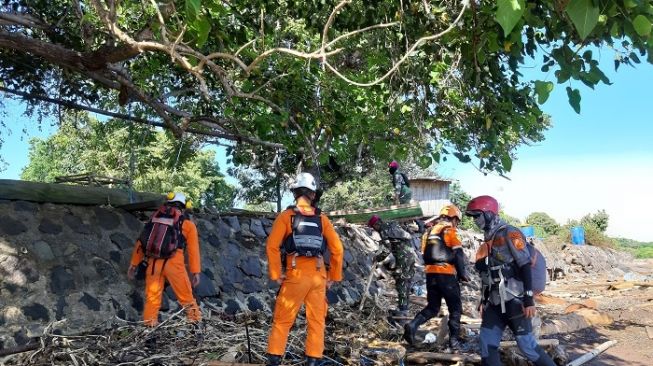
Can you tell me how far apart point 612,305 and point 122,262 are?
1121 cm

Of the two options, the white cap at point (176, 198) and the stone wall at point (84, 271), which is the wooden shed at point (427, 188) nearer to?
the stone wall at point (84, 271)

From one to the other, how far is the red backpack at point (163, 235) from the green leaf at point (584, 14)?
598 cm

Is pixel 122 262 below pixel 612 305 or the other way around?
the other way around

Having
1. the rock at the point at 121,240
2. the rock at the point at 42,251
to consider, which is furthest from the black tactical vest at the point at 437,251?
the rock at the point at 42,251

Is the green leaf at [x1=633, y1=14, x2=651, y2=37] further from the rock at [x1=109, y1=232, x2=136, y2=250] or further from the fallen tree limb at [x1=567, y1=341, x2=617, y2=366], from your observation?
the rock at [x1=109, y1=232, x2=136, y2=250]

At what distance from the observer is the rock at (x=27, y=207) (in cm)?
743

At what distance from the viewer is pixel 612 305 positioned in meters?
13.2

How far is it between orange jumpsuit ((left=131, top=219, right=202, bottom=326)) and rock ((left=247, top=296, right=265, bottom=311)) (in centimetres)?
184

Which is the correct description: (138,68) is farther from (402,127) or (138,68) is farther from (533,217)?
(533,217)

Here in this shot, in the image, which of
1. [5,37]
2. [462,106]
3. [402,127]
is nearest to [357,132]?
[402,127]

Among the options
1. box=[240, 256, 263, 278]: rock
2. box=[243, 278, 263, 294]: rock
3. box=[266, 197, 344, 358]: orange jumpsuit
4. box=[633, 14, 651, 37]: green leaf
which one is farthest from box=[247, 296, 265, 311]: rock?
box=[633, 14, 651, 37]: green leaf

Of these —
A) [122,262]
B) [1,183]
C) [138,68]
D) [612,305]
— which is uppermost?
[138,68]

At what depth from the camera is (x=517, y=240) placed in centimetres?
535

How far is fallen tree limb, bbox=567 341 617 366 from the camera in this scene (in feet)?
22.1
